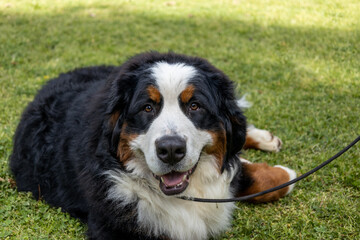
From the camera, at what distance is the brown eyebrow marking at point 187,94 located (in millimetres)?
3279

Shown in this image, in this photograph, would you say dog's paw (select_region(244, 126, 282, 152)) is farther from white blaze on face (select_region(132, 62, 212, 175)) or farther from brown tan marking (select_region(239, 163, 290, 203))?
white blaze on face (select_region(132, 62, 212, 175))

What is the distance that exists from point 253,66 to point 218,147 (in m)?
4.63

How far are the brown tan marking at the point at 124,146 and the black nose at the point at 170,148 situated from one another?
1.19ft

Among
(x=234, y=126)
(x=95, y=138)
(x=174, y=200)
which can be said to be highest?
(x=234, y=126)

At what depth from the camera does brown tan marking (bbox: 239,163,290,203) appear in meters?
4.05

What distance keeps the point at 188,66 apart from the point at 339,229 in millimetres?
1965

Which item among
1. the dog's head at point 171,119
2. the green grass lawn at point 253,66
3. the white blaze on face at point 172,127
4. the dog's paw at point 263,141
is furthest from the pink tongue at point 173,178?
the dog's paw at point 263,141

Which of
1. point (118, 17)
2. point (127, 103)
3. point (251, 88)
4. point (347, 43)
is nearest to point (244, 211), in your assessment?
point (127, 103)

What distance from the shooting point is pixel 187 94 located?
3289 millimetres

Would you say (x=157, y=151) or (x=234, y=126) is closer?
(x=157, y=151)

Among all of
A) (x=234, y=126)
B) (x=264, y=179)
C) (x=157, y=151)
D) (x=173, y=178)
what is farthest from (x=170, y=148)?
(x=264, y=179)

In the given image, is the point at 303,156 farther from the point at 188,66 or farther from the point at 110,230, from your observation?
the point at 110,230

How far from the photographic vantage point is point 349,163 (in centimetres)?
461

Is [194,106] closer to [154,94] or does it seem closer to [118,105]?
[154,94]
